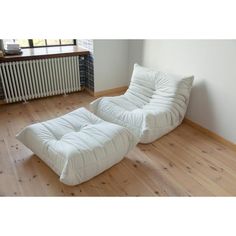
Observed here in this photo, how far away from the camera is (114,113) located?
248 centimetres

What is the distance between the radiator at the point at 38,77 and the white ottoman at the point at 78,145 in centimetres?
136

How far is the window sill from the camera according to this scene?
9.98 ft

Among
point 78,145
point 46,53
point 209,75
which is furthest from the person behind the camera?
point 46,53

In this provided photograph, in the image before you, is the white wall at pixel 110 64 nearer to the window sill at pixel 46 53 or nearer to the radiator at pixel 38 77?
the window sill at pixel 46 53

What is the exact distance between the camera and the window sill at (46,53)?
3.04 m

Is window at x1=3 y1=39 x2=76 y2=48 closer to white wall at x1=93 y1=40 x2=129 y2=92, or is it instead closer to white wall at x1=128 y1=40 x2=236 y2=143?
white wall at x1=93 y1=40 x2=129 y2=92

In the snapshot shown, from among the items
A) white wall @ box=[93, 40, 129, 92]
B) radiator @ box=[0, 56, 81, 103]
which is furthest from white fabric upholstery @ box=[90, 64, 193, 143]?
radiator @ box=[0, 56, 81, 103]

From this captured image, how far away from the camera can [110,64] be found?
3.63 metres

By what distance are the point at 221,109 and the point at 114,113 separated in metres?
1.12

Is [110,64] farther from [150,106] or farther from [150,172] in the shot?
[150,172]

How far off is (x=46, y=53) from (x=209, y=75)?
224 cm

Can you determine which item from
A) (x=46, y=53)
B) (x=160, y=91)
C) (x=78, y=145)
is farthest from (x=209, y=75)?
(x=46, y=53)

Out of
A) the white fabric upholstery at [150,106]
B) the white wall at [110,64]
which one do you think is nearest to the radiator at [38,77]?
the white wall at [110,64]
